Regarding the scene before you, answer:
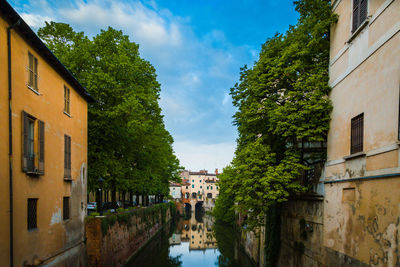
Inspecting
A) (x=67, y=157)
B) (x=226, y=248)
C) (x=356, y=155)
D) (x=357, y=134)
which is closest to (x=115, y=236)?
(x=67, y=157)

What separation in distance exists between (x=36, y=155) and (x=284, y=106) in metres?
9.63

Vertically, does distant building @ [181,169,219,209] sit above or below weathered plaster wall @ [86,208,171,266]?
below

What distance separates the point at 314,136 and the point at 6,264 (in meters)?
10.8

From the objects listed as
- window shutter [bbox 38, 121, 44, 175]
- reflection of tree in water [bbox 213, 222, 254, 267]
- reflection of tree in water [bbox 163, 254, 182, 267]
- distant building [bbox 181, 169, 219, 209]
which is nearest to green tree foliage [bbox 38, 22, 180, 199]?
window shutter [bbox 38, 121, 44, 175]

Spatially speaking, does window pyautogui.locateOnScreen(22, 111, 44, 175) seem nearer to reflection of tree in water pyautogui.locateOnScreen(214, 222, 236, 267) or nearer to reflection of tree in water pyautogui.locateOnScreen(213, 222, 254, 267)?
reflection of tree in water pyautogui.locateOnScreen(213, 222, 254, 267)

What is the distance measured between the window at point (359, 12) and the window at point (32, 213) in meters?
12.3

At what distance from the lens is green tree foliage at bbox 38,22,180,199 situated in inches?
612

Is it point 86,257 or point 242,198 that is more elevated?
point 242,198

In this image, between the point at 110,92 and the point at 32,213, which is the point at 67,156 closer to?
the point at 32,213

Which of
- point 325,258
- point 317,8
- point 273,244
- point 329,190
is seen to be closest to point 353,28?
point 317,8

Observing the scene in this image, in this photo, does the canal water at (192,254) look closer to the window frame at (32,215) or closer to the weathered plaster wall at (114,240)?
the weathered plaster wall at (114,240)

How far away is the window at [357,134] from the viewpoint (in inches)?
308

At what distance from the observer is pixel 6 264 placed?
22.7ft

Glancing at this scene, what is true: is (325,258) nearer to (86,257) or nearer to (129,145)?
(86,257)
